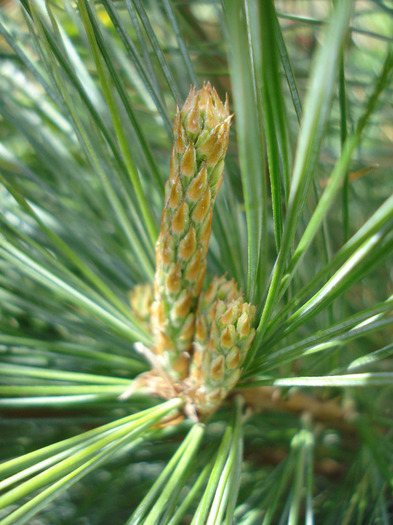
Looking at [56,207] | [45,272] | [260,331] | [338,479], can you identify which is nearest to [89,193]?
[56,207]

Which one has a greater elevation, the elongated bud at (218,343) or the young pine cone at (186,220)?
the young pine cone at (186,220)

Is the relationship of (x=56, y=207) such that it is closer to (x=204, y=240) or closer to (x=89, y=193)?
(x=89, y=193)

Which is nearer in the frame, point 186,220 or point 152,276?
point 186,220
